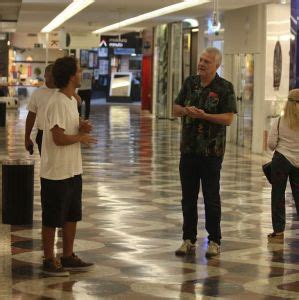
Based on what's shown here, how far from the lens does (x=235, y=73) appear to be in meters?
21.0

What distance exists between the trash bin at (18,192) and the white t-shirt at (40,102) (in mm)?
657

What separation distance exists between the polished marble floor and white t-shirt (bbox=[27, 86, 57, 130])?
3.72ft

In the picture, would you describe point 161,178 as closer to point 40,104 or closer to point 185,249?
point 40,104

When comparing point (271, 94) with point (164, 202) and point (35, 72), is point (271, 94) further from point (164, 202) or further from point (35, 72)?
point (35, 72)

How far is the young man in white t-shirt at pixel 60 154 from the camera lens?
22.0 feet

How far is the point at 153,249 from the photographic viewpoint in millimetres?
7871

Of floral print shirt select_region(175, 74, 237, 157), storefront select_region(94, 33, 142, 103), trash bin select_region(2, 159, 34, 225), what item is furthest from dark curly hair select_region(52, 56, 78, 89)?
storefront select_region(94, 33, 142, 103)

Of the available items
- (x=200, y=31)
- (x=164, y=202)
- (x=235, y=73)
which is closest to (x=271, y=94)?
(x=235, y=73)

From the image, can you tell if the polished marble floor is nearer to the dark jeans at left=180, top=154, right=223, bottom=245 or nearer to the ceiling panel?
the dark jeans at left=180, top=154, right=223, bottom=245

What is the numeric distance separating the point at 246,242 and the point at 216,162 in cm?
119

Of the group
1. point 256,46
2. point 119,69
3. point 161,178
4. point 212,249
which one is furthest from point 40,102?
point 119,69

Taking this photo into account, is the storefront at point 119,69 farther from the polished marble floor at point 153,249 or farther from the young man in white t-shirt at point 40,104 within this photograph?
the young man in white t-shirt at point 40,104

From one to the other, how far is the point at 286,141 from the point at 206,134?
1378mm

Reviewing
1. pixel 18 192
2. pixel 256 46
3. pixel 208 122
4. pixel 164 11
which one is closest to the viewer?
pixel 208 122
